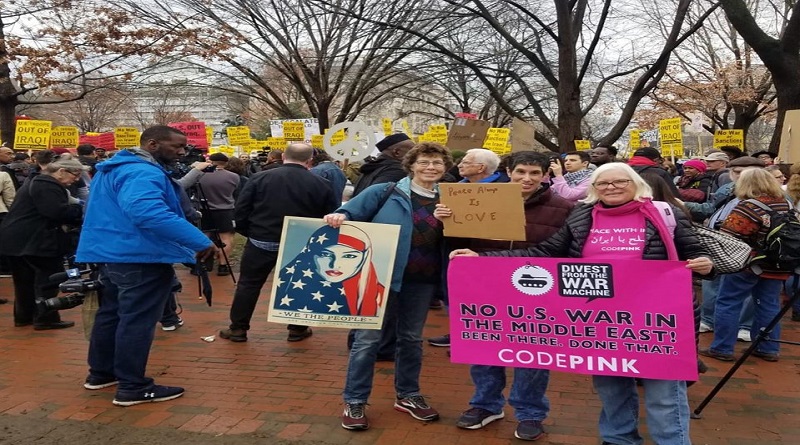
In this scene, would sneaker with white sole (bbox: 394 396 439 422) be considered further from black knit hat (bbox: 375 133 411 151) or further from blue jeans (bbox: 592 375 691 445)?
black knit hat (bbox: 375 133 411 151)

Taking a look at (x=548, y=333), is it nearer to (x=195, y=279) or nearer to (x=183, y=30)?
(x=195, y=279)

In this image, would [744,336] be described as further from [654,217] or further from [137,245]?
[137,245]

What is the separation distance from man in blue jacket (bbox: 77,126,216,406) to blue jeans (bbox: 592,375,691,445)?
2.63 metres

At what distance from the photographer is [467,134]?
1051 centimetres

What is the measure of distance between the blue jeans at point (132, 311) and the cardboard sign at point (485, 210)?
2029 millimetres

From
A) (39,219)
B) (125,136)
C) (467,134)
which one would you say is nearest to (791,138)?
(467,134)

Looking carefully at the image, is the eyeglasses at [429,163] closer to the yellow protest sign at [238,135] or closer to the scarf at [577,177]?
the scarf at [577,177]

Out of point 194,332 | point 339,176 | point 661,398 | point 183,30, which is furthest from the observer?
point 183,30

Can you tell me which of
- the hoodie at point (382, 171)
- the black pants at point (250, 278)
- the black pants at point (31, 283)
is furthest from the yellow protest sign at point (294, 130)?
the hoodie at point (382, 171)

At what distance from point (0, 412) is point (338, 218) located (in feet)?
8.63

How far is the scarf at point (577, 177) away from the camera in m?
6.49

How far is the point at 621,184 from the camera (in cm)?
327

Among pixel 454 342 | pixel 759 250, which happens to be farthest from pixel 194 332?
pixel 759 250

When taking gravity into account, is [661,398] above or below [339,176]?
below
